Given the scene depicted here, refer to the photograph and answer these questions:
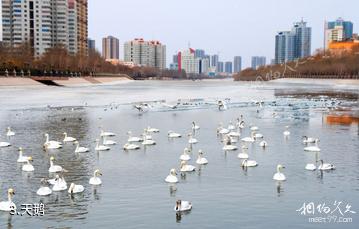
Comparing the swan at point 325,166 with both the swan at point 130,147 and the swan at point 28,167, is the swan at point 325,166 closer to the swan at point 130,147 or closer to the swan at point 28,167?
the swan at point 130,147

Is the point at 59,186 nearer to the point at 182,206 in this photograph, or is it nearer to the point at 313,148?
the point at 182,206

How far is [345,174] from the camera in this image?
18062mm

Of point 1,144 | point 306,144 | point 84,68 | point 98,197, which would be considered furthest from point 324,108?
point 84,68

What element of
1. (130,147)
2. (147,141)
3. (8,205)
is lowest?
(8,205)

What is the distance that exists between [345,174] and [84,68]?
131 meters

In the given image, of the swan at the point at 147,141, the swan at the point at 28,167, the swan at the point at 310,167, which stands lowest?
the swan at the point at 28,167

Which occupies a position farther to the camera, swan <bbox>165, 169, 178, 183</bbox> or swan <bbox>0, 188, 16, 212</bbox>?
swan <bbox>165, 169, 178, 183</bbox>

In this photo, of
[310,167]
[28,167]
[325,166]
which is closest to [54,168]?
[28,167]

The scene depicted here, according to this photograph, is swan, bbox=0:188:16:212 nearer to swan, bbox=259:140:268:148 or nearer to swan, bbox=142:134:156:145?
swan, bbox=142:134:156:145

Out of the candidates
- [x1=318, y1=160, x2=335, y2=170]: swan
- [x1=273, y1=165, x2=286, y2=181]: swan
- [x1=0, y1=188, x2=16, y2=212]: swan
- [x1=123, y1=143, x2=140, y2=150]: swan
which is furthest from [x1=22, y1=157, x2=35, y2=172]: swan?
[x1=318, y1=160, x2=335, y2=170]: swan

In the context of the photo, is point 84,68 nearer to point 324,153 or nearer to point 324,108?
point 324,108

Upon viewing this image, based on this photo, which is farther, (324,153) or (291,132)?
(291,132)

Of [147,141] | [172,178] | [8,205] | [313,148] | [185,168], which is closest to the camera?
[8,205]

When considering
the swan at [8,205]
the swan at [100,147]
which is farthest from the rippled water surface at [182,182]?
the swan at [100,147]
